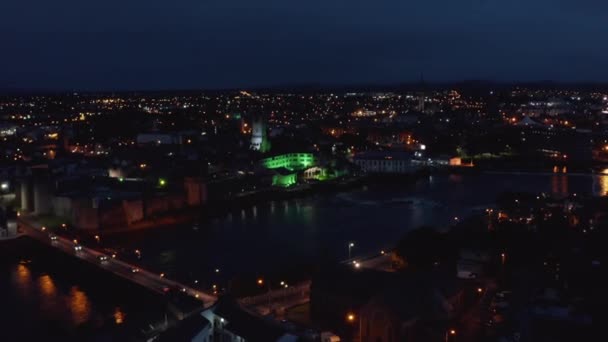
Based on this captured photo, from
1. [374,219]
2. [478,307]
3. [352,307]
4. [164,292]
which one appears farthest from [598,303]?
[374,219]

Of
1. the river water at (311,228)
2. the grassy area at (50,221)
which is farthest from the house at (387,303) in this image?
the grassy area at (50,221)

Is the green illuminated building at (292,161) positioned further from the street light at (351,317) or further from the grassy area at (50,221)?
the street light at (351,317)

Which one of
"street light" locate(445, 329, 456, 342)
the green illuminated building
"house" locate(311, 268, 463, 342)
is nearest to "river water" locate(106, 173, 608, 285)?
the green illuminated building

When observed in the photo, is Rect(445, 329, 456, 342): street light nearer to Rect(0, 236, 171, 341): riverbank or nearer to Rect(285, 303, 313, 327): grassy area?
Rect(285, 303, 313, 327): grassy area

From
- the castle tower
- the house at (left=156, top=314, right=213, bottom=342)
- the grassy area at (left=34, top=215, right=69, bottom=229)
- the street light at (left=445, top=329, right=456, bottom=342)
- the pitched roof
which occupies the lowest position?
the grassy area at (left=34, top=215, right=69, bottom=229)

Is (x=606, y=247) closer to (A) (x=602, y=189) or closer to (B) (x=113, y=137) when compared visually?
(A) (x=602, y=189)

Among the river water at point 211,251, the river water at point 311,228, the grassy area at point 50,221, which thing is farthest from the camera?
the grassy area at point 50,221
